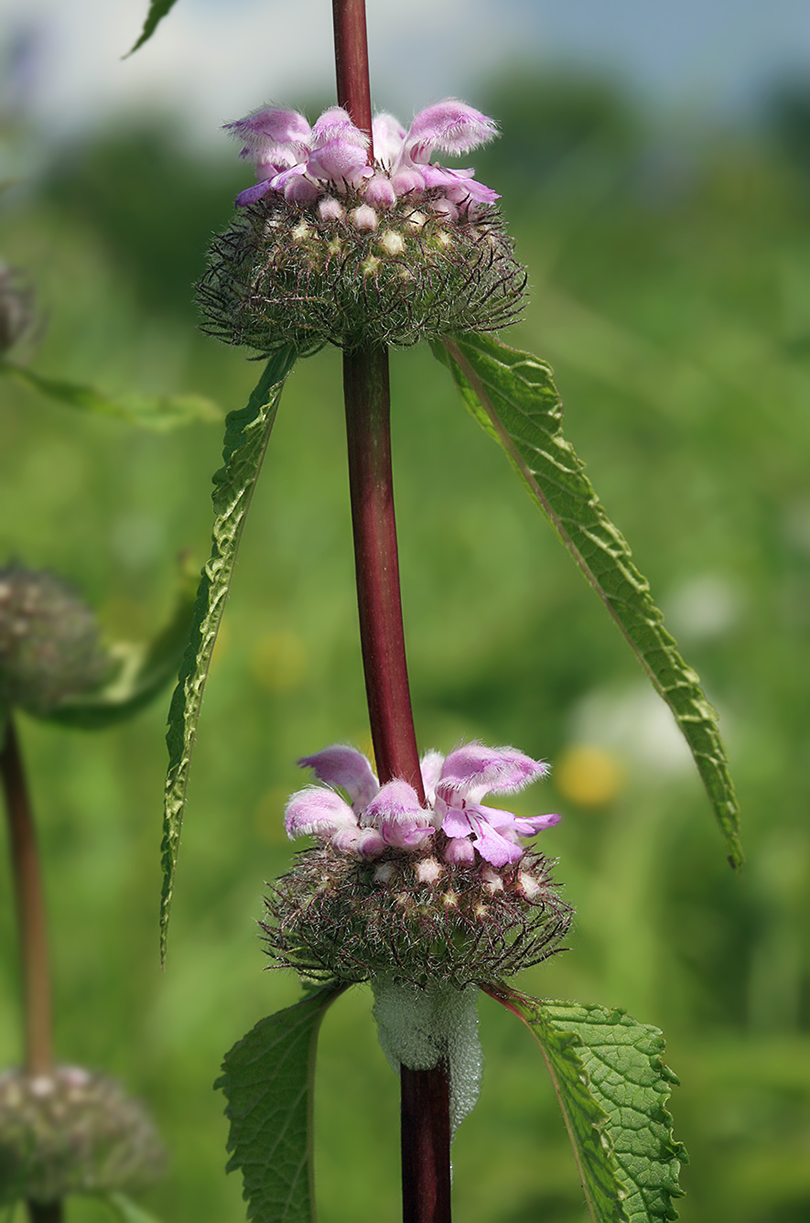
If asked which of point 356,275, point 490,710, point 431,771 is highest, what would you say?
point 490,710

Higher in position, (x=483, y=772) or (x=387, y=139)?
(x=387, y=139)

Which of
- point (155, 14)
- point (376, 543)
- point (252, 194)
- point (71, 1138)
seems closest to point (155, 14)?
point (155, 14)

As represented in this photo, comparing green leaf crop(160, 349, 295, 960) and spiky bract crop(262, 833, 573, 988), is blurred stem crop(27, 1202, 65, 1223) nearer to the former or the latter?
spiky bract crop(262, 833, 573, 988)

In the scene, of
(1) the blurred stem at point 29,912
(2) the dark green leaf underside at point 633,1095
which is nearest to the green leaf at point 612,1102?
(2) the dark green leaf underside at point 633,1095

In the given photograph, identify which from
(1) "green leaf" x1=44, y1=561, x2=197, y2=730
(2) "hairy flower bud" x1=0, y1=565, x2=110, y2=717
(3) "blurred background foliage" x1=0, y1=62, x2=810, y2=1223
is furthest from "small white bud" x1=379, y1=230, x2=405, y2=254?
(2) "hairy flower bud" x1=0, y1=565, x2=110, y2=717

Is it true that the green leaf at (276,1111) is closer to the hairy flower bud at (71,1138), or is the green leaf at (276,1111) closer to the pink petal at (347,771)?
the pink petal at (347,771)

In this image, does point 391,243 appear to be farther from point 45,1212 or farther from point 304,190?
point 45,1212

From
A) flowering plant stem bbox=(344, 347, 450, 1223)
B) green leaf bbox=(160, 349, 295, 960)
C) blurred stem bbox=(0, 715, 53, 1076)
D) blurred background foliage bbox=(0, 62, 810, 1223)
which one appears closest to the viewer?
green leaf bbox=(160, 349, 295, 960)
